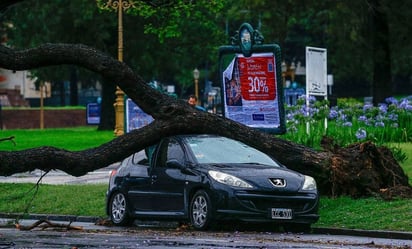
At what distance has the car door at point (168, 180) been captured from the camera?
18734 millimetres

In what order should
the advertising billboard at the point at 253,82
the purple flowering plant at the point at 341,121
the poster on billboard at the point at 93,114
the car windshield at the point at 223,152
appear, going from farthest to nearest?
the poster on billboard at the point at 93,114, the purple flowering plant at the point at 341,121, the advertising billboard at the point at 253,82, the car windshield at the point at 223,152

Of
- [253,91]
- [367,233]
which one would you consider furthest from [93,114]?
[367,233]

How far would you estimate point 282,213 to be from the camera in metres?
18.1

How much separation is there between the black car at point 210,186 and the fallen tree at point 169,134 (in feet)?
1.75

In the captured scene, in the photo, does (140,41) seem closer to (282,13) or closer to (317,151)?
(282,13)

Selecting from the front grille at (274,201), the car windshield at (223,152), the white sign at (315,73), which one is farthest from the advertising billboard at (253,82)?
the front grille at (274,201)

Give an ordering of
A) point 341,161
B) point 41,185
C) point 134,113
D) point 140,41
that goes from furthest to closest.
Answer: point 140,41 < point 134,113 < point 41,185 < point 341,161

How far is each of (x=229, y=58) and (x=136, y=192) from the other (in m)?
A: 7.34

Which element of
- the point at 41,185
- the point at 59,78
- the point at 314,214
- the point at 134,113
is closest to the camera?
the point at 314,214

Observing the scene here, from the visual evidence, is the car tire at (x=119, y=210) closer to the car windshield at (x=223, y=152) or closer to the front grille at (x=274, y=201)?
the car windshield at (x=223, y=152)

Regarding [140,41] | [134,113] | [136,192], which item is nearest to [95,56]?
[136,192]

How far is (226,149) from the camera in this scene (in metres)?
19.2

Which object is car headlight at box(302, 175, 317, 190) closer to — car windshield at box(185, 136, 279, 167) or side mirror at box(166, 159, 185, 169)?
car windshield at box(185, 136, 279, 167)

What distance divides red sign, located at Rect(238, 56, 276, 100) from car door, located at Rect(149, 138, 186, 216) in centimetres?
660
